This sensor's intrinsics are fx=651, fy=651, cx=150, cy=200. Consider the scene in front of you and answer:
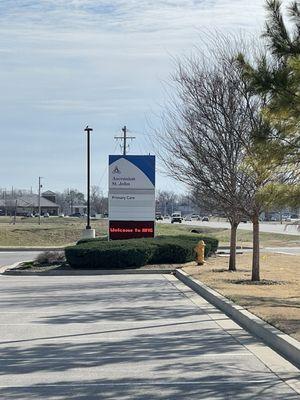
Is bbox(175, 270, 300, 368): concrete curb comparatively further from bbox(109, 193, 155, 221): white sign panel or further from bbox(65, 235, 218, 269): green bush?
bbox(109, 193, 155, 221): white sign panel

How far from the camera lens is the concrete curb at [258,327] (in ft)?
26.8

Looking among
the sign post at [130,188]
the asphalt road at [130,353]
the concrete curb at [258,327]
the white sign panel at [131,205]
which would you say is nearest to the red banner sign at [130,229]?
the sign post at [130,188]

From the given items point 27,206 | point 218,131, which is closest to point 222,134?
point 218,131

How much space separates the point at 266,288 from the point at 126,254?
25.9ft

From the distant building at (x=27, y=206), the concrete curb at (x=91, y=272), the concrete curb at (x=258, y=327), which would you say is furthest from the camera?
the distant building at (x=27, y=206)

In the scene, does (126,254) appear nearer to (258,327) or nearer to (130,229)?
(130,229)

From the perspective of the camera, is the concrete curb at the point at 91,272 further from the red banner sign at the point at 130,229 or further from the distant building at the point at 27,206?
the distant building at the point at 27,206

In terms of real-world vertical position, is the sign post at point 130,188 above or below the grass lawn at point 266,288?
above

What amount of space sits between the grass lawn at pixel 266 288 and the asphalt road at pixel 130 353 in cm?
57

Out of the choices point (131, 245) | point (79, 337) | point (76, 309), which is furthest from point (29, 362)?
point (131, 245)

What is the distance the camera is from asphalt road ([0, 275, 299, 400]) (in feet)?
22.0

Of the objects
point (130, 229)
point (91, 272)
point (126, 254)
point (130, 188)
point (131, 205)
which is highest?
point (130, 188)

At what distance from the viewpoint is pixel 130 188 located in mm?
26562

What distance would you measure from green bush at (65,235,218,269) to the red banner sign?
262 centimetres
